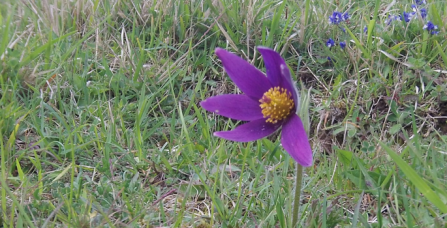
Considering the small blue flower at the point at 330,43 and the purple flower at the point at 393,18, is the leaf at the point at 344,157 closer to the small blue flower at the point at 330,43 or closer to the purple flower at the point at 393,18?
the small blue flower at the point at 330,43

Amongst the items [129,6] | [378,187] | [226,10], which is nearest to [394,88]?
[378,187]

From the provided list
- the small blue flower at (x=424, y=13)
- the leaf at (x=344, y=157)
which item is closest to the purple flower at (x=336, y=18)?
the small blue flower at (x=424, y=13)

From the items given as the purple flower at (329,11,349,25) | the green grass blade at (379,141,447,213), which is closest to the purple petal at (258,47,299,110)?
the green grass blade at (379,141,447,213)

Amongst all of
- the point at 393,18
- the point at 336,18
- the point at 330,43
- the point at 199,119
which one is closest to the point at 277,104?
the point at 199,119

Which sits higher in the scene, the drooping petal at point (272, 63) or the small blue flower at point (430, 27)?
the drooping petal at point (272, 63)

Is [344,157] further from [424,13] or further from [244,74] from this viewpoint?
[424,13]

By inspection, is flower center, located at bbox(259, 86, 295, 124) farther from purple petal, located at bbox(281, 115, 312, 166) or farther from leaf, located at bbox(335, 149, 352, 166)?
leaf, located at bbox(335, 149, 352, 166)

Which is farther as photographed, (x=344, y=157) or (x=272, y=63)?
(x=344, y=157)
